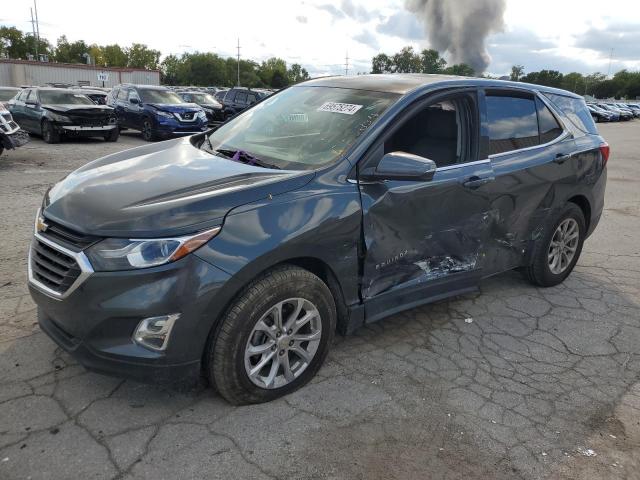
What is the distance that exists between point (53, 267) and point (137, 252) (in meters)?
0.55

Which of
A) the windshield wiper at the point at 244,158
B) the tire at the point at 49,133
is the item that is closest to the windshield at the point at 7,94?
the tire at the point at 49,133

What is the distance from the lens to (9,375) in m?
3.06

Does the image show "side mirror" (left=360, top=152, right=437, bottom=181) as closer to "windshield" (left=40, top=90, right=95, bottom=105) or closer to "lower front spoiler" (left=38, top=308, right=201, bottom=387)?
"lower front spoiler" (left=38, top=308, right=201, bottom=387)

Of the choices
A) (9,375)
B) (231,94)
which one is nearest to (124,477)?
(9,375)

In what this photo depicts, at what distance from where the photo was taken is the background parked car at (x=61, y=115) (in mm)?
14578

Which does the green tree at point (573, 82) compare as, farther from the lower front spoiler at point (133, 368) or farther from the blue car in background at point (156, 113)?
the lower front spoiler at point (133, 368)

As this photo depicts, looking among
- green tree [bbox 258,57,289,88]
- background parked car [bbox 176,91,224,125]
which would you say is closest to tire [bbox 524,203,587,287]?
background parked car [bbox 176,91,224,125]

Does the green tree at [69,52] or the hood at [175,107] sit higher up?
the green tree at [69,52]

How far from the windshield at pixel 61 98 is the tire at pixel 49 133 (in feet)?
2.37

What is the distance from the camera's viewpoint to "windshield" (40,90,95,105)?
15.1 metres

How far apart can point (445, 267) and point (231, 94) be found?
2065 centimetres

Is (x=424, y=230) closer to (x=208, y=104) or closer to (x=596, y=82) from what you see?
(x=208, y=104)

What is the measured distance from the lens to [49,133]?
576 inches

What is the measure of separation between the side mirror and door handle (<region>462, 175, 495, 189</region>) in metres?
0.62
